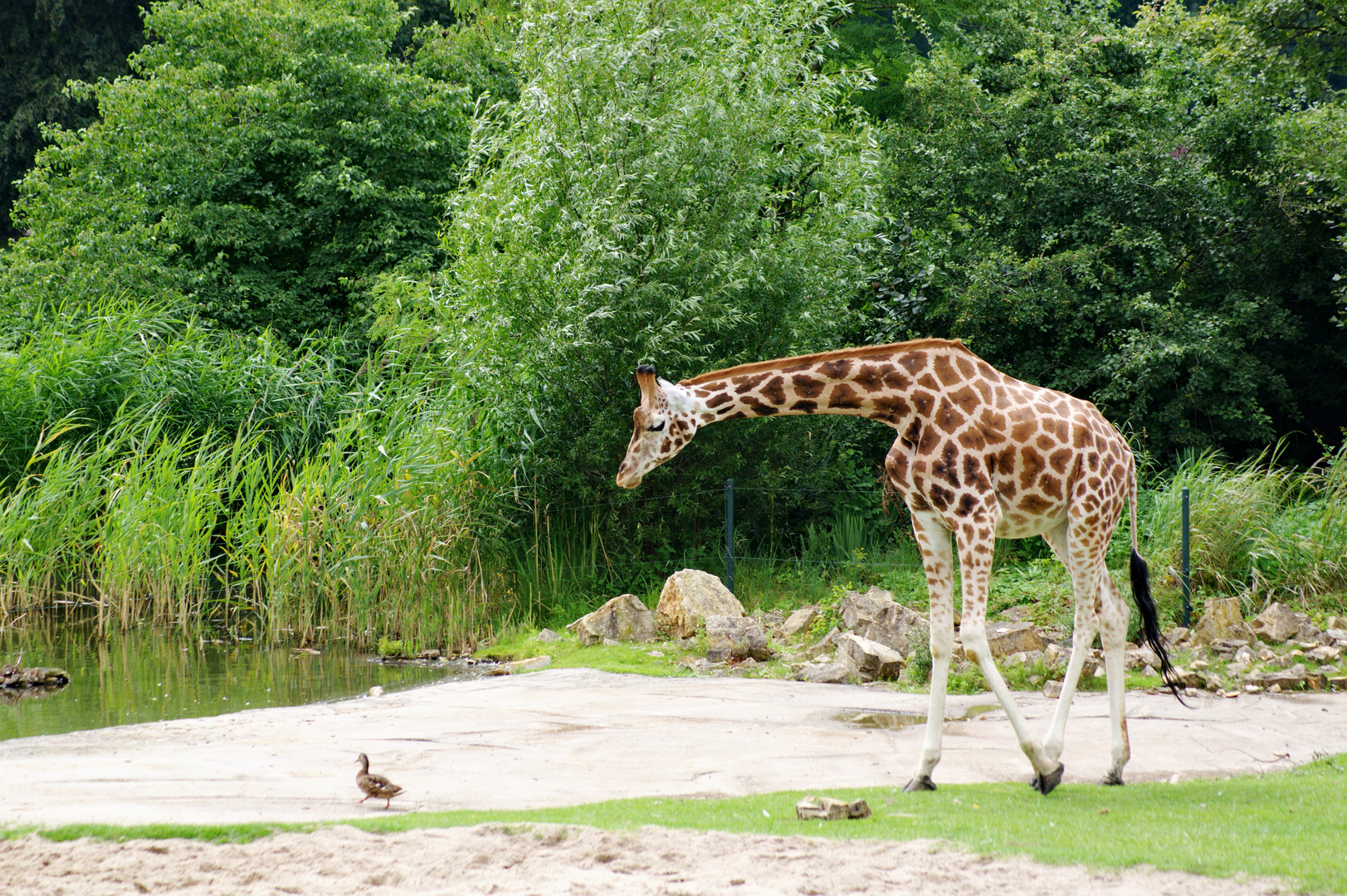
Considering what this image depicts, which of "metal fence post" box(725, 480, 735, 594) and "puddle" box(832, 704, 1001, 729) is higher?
"metal fence post" box(725, 480, 735, 594)

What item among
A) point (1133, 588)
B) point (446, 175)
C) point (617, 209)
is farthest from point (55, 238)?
point (1133, 588)

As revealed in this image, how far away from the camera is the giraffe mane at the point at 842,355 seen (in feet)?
19.5

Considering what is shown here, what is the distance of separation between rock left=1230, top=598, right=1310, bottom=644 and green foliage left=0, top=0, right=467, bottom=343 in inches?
553

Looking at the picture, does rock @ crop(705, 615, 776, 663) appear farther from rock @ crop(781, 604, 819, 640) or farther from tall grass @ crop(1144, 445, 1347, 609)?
tall grass @ crop(1144, 445, 1347, 609)

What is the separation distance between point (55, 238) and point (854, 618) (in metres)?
16.2

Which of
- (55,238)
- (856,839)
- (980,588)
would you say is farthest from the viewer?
(55,238)

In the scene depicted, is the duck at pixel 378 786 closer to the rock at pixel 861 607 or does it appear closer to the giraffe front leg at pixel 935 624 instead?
the giraffe front leg at pixel 935 624

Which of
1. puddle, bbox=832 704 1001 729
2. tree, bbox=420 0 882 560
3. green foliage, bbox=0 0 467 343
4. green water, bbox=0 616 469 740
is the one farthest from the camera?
green foliage, bbox=0 0 467 343

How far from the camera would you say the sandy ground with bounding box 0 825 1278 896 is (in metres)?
3.99

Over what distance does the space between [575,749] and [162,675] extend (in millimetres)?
5104

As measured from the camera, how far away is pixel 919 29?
1738 cm

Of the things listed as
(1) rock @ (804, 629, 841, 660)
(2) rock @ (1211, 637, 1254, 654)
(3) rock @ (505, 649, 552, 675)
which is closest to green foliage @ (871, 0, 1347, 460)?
(2) rock @ (1211, 637, 1254, 654)

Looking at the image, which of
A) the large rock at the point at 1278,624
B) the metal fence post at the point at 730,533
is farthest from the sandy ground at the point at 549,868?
the metal fence post at the point at 730,533

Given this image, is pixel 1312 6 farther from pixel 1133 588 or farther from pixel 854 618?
pixel 1133 588
